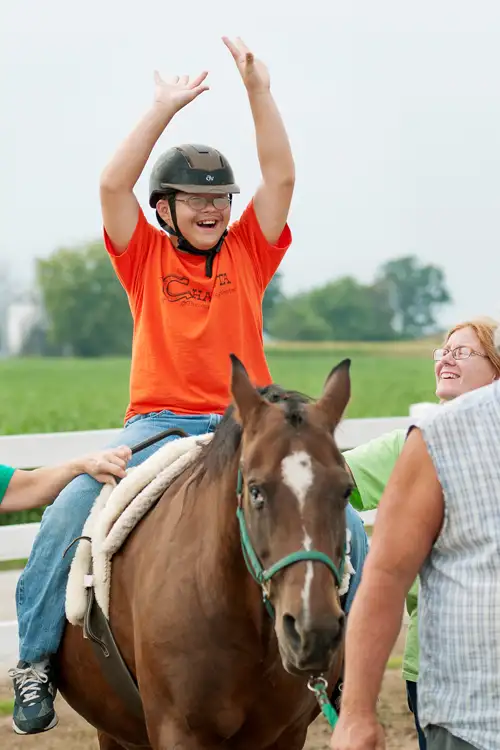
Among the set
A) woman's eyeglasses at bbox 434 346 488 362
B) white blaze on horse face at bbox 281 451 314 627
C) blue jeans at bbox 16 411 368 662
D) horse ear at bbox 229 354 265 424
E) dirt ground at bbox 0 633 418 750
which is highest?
woman's eyeglasses at bbox 434 346 488 362

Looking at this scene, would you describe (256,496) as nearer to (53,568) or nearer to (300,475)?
(300,475)

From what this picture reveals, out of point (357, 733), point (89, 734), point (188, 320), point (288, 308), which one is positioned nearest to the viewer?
point (357, 733)

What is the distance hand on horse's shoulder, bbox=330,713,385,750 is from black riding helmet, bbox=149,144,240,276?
2.36 metres

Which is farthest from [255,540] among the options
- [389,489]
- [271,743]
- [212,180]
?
[212,180]

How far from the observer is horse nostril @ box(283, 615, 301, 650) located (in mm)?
2549

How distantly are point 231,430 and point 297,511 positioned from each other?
1.69 ft

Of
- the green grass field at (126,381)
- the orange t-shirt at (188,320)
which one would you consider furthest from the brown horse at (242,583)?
the green grass field at (126,381)

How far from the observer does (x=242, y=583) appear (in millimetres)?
3068

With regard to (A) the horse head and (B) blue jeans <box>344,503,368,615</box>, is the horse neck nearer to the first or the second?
(A) the horse head

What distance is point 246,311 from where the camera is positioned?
13.7 feet

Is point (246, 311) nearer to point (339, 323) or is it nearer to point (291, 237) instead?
point (291, 237)

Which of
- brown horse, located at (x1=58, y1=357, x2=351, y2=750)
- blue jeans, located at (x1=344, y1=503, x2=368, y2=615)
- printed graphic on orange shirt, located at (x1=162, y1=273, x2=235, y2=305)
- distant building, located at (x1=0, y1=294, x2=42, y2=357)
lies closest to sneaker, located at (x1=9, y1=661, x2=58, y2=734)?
brown horse, located at (x1=58, y1=357, x2=351, y2=750)

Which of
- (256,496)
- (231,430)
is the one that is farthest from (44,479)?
(256,496)

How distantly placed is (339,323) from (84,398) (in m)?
24.3
